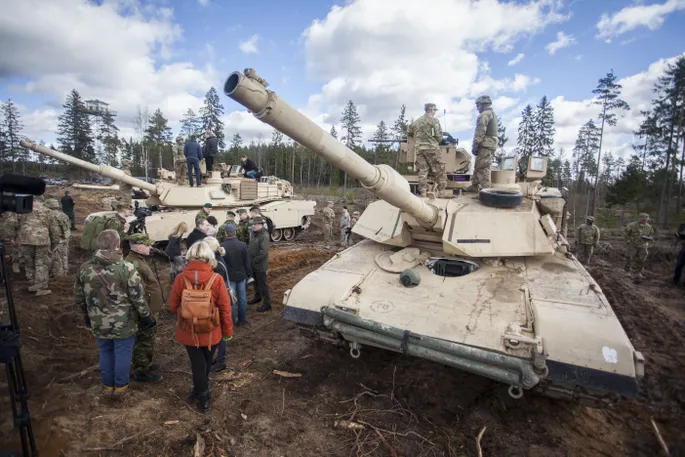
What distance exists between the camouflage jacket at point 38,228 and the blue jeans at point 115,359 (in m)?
4.88

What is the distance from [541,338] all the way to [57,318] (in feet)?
22.1

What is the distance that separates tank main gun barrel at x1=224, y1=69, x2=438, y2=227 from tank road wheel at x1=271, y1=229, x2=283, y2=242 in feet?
33.6

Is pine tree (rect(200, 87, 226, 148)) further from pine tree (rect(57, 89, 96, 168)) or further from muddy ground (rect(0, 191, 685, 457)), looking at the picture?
muddy ground (rect(0, 191, 685, 457))

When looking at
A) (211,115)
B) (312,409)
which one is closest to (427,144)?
(312,409)

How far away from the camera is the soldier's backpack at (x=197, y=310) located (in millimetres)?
3439

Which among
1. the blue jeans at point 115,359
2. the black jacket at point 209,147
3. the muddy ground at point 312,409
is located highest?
the black jacket at point 209,147

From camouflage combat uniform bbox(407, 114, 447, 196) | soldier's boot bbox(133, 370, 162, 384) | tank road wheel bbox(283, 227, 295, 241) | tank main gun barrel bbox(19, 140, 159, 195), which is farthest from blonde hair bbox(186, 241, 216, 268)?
tank road wheel bbox(283, 227, 295, 241)

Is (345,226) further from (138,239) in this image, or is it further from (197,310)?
(197,310)

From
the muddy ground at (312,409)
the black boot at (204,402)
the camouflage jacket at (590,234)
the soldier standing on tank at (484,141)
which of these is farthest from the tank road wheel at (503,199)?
the camouflage jacket at (590,234)

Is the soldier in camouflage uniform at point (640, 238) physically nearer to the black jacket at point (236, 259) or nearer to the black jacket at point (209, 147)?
the black jacket at point (236, 259)

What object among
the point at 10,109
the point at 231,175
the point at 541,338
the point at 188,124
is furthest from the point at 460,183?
the point at 10,109

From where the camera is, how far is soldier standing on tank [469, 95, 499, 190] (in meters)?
6.82

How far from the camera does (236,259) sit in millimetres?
5902

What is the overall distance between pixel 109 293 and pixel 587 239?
38.0 feet
